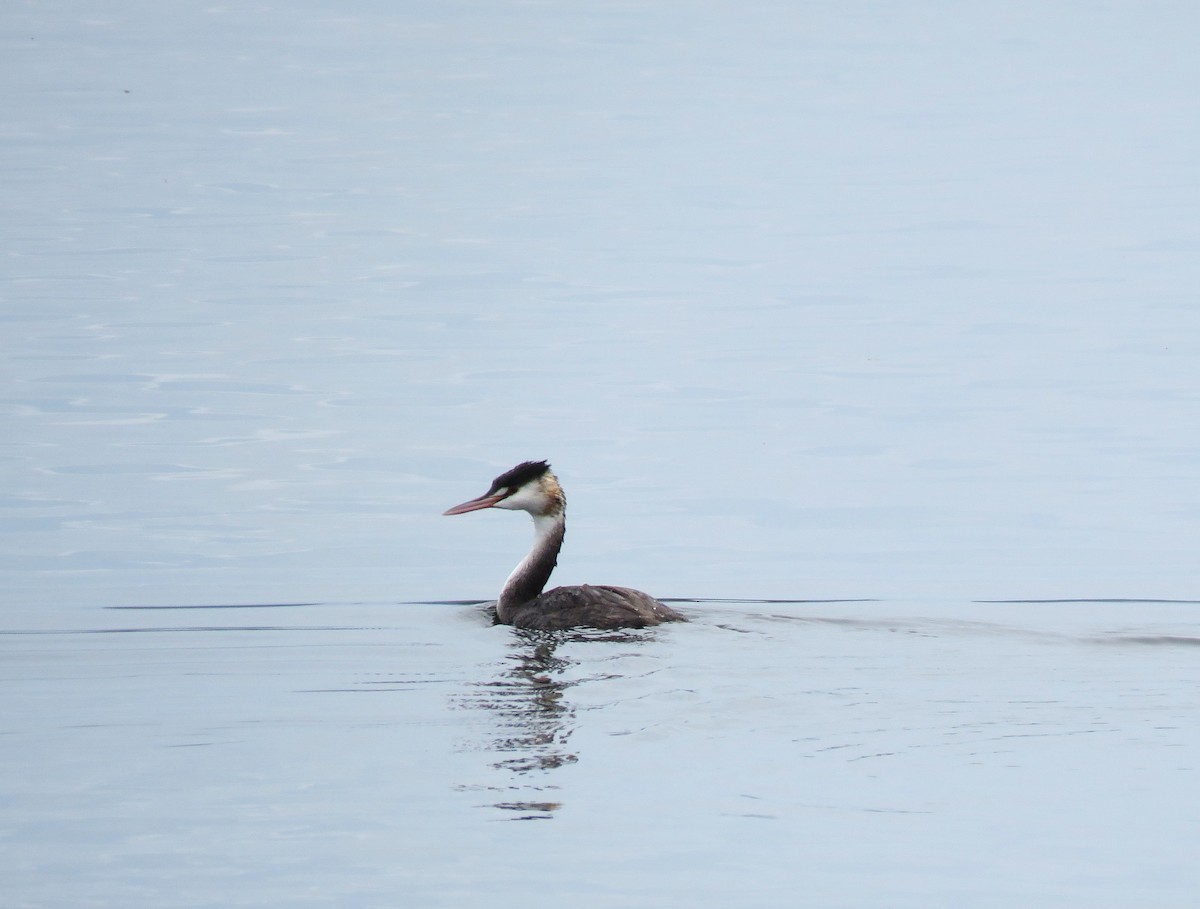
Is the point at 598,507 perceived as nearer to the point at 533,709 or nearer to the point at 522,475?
the point at 522,475

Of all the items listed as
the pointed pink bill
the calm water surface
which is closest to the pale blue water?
the calm water surface

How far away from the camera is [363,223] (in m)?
30.5

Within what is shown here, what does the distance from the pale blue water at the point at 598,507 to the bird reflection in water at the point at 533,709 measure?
40 millimetres

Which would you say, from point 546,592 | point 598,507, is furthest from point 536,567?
point 598,507

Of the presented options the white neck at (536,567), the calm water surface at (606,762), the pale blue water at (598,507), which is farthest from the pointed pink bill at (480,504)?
the calm water surface at (606,762)

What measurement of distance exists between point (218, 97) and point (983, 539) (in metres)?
29.1

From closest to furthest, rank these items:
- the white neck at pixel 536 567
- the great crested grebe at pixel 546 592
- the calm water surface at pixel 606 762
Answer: the calm water surface at pixel 606 762 → the great crested grebe at pixel 546 592 → the white neck at pixel 536 567

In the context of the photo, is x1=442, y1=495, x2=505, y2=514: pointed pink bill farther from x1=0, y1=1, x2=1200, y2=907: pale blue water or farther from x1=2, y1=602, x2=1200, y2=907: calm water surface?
x1=2, y1=602, x2=1200, y2=907: calm water surface

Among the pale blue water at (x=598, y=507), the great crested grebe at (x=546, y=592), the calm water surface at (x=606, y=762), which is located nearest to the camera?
the calm water surface at (x=606, y=762)

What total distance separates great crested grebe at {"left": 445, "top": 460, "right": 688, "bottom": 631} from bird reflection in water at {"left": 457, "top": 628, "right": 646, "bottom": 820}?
12cm

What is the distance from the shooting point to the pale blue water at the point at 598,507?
8.93 metres

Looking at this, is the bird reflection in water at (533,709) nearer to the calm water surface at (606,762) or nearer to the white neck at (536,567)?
the calm water surface at (606,762)

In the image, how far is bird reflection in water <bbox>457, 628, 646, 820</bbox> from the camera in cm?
928

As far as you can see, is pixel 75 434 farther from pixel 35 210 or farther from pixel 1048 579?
pixel 35 210
